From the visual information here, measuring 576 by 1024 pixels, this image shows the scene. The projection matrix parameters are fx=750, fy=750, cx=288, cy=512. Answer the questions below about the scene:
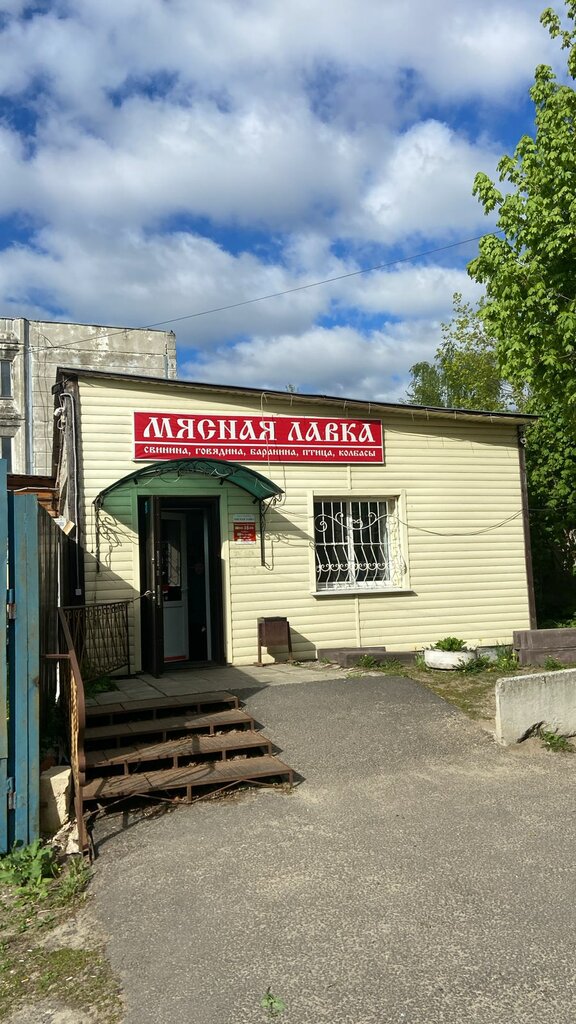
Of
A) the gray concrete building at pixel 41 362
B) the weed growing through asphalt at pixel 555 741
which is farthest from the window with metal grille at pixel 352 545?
the gray concrete building at pixel 41 362

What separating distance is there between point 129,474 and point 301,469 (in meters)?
2.63

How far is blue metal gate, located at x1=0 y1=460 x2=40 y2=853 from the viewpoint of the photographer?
4727mm

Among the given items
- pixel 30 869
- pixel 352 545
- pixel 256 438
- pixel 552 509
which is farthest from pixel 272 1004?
pixel 552 509

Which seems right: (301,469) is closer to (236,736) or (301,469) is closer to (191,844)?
(236,736)

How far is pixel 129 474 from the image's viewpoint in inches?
379

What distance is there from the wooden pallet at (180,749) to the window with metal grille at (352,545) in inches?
187

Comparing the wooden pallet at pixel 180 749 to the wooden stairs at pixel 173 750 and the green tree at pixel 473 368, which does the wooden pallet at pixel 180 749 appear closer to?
the wooden stairs at pixel 173 750

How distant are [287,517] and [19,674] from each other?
629cm

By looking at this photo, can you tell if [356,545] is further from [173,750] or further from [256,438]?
[173,750]

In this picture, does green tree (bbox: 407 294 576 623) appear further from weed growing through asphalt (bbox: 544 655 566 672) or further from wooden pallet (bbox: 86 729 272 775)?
→ wooden pallet (bbox: 86 729 272 775)

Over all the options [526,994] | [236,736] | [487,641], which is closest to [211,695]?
[236,736]

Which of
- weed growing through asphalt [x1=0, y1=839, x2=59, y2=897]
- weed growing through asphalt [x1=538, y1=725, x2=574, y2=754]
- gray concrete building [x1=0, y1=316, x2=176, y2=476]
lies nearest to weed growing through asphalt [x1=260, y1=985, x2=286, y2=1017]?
weed growing through asphalt [x1=0, y1=839, x2=59, y2=897]

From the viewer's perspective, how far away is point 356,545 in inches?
450

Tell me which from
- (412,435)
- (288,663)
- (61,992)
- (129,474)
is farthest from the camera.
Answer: (412,435)
